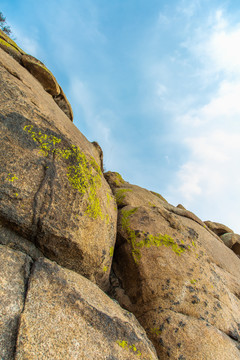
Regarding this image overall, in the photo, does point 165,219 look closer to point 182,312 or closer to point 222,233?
point 182,312

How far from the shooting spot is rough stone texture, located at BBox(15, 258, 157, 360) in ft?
14.7

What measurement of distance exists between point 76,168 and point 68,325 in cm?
503

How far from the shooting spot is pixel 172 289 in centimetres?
851

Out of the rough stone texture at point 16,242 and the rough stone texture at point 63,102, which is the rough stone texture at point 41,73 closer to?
the rough stone texture at point 63,102

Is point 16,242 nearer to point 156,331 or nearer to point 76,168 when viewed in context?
point 76,168

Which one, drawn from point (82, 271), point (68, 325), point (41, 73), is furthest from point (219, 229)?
point (68, 325)

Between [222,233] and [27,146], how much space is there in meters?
24.5

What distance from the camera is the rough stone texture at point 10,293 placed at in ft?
14.0

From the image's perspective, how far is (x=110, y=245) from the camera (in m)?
9.26

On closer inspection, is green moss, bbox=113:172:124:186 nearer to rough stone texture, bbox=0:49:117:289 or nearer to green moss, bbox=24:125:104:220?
rough stone texture, bbox=0:49:117:289

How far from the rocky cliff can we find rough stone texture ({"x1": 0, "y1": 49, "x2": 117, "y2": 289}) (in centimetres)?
3

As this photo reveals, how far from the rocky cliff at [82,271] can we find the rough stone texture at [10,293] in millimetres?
22

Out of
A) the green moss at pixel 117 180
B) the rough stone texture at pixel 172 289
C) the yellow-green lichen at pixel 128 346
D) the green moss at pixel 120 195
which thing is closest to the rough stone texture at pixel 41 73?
the green moss at pixel 117 180

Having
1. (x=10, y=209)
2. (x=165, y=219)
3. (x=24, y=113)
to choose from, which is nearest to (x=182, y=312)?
(x=165, y=219)
